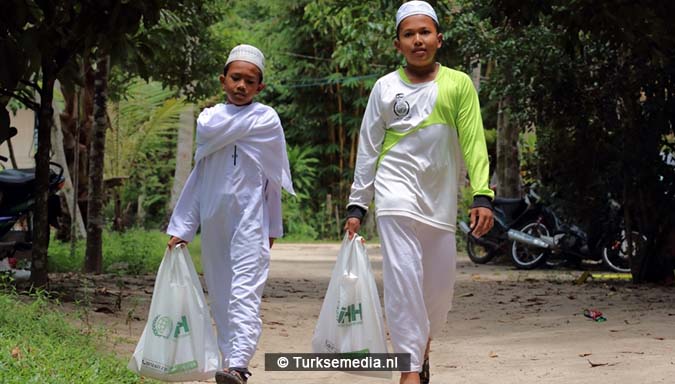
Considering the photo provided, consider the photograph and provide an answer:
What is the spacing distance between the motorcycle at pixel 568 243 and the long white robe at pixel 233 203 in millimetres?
9404

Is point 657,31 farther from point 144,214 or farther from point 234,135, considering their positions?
point 144,214

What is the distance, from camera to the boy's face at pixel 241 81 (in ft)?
18.9

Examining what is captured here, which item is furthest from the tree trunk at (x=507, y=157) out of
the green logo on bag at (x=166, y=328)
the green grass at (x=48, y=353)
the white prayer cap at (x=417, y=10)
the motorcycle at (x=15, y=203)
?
the green logo on bag at (x=166, y=328)

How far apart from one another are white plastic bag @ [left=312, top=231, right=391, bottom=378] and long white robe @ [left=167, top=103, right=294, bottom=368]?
0.34 m

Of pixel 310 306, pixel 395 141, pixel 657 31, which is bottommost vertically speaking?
pixel 310 306

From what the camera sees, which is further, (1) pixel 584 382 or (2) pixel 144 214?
(2) pixel 144 214

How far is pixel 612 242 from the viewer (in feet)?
50.7

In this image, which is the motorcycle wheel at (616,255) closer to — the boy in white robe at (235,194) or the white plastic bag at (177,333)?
the boy in white robe at (235,194)

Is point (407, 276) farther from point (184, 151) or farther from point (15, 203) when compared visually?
point (184, 151)

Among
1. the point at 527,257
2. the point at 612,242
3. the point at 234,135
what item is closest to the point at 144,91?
the point at 527,257

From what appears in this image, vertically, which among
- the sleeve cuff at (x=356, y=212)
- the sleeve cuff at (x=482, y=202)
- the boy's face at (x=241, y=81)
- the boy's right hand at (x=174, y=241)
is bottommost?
the boy's right hand at (x=174, y=241)

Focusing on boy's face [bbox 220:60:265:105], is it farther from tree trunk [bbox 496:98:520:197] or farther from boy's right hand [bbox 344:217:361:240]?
tree trunk [bbox 496:98:520:197]

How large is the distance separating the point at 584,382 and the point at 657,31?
534cm

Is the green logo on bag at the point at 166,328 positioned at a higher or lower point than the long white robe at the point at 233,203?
lower
